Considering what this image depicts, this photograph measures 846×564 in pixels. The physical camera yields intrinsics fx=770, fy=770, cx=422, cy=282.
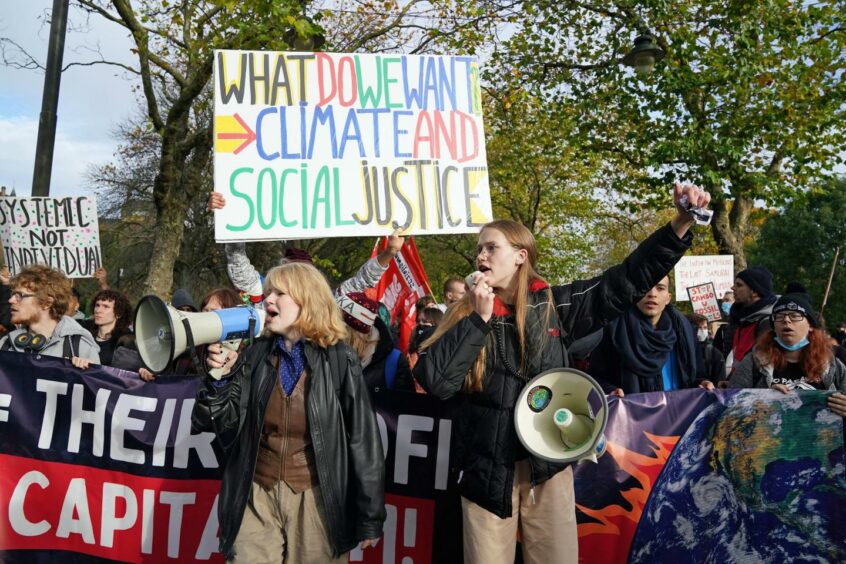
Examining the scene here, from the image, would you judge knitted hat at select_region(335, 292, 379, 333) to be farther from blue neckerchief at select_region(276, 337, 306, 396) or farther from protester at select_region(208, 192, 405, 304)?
blue neckerchief at select_region(276, 337, 306, 396)

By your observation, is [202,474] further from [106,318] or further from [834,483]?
[834,483]

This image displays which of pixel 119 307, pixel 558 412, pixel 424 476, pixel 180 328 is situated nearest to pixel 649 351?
pixel 424 476

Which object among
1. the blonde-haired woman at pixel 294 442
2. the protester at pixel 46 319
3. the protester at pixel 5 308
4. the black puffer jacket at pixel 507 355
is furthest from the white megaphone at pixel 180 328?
the protester at pixel 5 308

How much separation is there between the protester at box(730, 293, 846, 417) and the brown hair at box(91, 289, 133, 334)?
12.5ft

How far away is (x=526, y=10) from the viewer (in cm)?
1259

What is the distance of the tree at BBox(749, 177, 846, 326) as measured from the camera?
3153 centimetres

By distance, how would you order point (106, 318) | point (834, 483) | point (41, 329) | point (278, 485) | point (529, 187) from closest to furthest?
point (278, 485), point (834, 483), point (41, 329), point (106, 318), point (529, 187)

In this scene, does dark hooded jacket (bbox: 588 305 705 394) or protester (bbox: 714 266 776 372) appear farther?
protester (bbox: 714 266 776 372)

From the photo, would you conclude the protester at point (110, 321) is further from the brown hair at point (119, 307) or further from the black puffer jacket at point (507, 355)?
the black puffer jacket at point (507, 355)

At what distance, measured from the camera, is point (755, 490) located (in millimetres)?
3291

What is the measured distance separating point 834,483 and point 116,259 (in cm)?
2517

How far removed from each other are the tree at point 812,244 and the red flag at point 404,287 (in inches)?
1142

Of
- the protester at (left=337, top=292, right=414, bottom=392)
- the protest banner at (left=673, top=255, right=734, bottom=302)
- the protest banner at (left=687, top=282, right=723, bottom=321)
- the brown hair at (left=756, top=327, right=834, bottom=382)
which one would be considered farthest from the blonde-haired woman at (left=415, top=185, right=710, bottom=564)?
the protest banner at (left=673, top=255, right=734, bottom=302)

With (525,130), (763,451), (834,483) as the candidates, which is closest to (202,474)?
(763,451)
